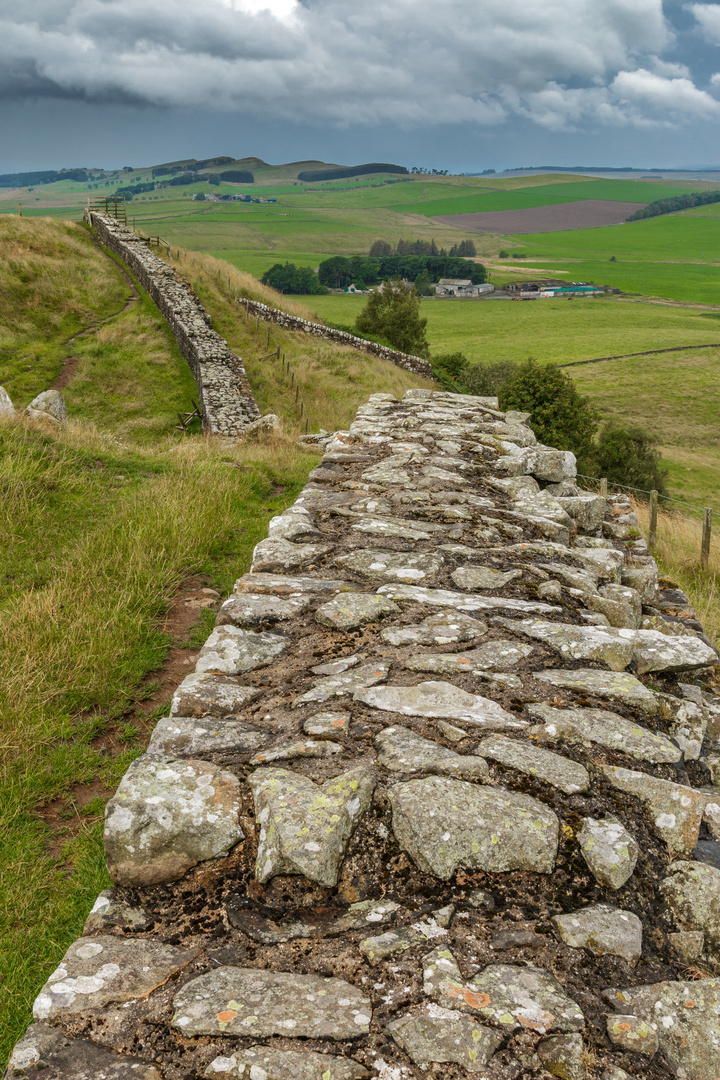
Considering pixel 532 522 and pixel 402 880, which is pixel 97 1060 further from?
pixel 532 522

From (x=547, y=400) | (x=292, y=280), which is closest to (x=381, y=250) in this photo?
(x=292, y=280)

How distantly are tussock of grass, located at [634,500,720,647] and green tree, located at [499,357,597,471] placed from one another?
14.4 meters

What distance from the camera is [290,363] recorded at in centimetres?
2767

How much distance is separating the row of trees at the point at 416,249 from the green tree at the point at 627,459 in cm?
13546

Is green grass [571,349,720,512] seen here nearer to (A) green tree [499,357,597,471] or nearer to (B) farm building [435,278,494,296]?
(A) green tree [499,357,597,471]

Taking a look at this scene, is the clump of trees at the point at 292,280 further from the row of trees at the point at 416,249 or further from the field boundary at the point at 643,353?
the row of trees at the point at 416,249

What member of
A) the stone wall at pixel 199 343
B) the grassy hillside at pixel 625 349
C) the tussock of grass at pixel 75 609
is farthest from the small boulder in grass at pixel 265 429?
the grassy hillside at pixel 625 349

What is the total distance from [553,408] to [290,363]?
11.1 meters

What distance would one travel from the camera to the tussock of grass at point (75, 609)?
3.20 m

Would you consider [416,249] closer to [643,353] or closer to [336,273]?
[336,273]

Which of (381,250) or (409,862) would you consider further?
(381,250)

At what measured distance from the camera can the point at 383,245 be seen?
16300 centimetres

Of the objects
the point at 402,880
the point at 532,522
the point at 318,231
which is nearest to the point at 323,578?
the point at 532,522

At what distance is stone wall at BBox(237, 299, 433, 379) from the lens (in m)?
33.9
